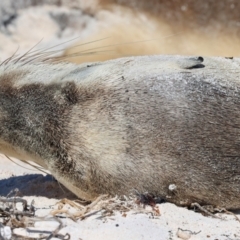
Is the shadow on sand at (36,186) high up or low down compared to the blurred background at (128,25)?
down

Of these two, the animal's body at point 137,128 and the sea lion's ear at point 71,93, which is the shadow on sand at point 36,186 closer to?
the animal's body at point 137,128

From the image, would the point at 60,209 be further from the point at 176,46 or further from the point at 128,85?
the point at 176,46

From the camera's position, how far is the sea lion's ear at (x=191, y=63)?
3312mm

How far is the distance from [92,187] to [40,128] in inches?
13.6

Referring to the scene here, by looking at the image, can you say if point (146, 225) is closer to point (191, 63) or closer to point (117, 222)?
point (117, 222)

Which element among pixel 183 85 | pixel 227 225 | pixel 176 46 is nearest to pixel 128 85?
pixel 183 85

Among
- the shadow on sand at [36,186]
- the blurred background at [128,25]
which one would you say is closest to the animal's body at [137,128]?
the shadow on sand at [36,186]

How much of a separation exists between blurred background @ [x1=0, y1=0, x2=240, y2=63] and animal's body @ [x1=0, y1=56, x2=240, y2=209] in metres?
2.43

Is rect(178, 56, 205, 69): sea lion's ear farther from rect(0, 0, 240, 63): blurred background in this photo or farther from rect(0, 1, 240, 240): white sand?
rect(0, 0, 240, 63): blurred background

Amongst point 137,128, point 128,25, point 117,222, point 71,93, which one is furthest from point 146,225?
point 128,25

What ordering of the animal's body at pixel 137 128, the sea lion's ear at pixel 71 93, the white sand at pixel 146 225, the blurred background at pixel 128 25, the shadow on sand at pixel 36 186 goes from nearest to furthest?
the white sand at pixel 146 225, the animal's body at pixel 137 128, the sea lion's ear at pixel 71 93, the shadow on sand at pixel 36 186, the blurred background at pixel 128 25

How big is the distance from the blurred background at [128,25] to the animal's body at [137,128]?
2.43m

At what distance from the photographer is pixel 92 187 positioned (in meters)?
3.23

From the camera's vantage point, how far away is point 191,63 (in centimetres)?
333
